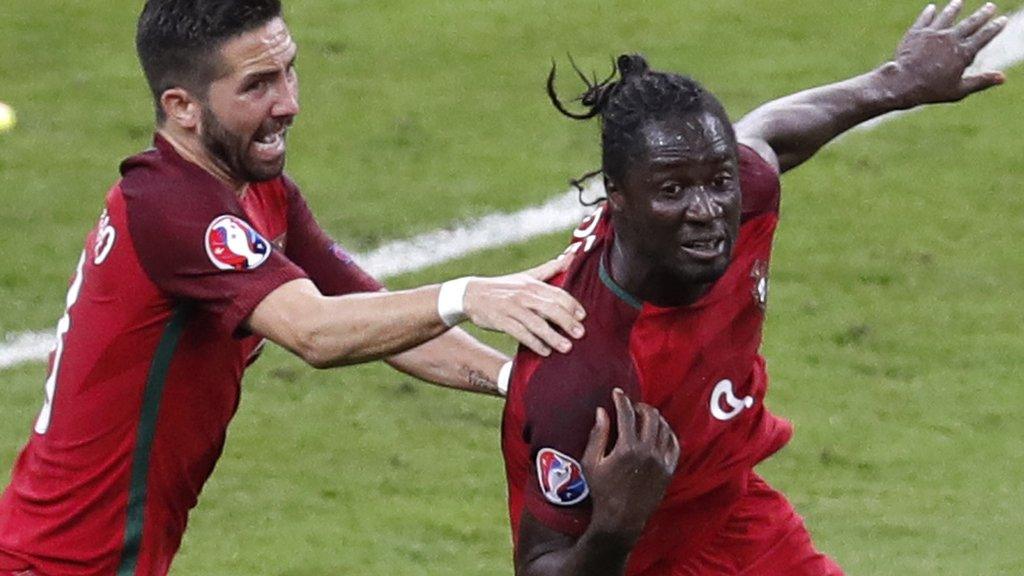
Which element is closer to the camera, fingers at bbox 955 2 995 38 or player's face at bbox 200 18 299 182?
player's face at bbox 200 18 299 182

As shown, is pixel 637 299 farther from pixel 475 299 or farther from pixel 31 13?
pixel 31 13

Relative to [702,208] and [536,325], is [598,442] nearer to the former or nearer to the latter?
[536,325]

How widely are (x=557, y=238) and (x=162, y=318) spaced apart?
5.56 meters

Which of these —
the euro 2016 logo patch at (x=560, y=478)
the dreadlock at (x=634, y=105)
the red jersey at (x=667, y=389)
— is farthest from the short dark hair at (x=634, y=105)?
the euro 2016 logo patch at (x=560, y=478)

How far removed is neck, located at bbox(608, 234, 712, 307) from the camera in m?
6.17

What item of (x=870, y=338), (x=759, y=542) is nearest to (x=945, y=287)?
(x=870, y=338)

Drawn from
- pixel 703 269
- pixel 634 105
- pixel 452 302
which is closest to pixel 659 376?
pixel 703 269

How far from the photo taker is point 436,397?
10.4 meters

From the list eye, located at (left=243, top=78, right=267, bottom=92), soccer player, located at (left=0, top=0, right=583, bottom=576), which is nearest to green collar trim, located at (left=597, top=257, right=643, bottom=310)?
soccer player, located at (left=0, top=0, right=583, bottom=576)

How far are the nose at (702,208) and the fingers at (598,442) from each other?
543 mm

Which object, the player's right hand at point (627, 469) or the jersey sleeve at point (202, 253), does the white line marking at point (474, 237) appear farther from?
the player's right hand at point (627, 469)

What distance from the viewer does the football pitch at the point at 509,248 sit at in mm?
9180

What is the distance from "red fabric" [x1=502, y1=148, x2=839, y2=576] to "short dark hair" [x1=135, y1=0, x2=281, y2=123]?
1105 mm

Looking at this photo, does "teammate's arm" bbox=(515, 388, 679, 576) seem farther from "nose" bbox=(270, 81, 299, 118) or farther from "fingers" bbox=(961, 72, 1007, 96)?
"fingers" bbox=(961, 72, 1007, 96)
